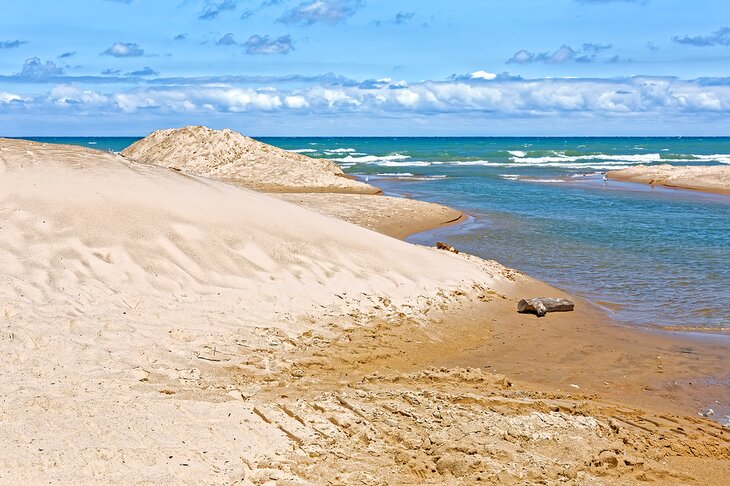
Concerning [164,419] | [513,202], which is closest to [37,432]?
[164,419]

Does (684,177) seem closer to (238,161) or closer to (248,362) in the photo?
(238,161)

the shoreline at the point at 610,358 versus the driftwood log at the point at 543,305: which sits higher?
the driftwood log at the point at 543,305

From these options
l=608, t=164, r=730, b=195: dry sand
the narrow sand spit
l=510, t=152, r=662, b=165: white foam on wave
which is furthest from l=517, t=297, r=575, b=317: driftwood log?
l=510, t=152, r=662, b=165: white foam on wave

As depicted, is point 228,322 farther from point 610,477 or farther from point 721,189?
point 721,189

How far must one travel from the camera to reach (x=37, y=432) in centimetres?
540

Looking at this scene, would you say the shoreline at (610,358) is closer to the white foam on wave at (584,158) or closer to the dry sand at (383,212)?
the dry sand at (383,212)

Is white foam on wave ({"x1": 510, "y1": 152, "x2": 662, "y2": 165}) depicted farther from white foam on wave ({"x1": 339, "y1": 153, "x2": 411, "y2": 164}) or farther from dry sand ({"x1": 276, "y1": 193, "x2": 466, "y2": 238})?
dry sand ({"x1": 276, "y1": 193, "x2": 466, "y2": 238})

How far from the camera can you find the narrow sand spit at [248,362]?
5527 mm

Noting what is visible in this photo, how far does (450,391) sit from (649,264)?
10.5m

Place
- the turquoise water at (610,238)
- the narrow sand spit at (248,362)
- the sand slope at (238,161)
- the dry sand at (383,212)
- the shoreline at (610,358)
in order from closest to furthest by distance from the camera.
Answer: the narrow sand spit at (248,362)
the shoreline at (610,358)
the turquoise water at (610,238)
the dry sand at (383,212)
the sand slope at (238,161)

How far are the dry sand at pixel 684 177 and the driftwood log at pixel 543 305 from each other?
29.7 m

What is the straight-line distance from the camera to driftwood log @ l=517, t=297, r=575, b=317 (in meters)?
11.4

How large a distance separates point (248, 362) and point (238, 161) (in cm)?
3000

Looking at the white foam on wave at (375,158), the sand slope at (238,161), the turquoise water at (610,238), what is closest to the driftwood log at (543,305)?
the turquoise water at (610,238)
